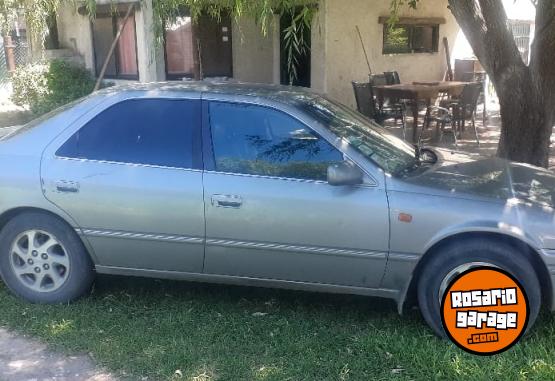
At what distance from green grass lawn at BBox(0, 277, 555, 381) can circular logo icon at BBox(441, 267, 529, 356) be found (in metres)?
0.22

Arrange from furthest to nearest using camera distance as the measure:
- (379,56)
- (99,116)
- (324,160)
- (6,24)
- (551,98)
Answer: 1. (379,56)
2. (6,24)
3. (551,98)
4. (99,116)
5. (324,160)

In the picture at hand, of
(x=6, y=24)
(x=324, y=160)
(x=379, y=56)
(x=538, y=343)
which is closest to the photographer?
(x=538, y=343)

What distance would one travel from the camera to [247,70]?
1332cm

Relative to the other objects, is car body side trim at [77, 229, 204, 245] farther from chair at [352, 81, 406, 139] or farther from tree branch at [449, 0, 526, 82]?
chair at [352, 81, 406, 139]

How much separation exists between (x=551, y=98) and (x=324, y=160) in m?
3.11

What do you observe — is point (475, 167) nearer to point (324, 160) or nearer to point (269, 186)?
point (324, 160)

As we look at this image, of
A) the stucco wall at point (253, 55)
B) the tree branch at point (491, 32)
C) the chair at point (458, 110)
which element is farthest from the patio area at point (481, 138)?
the stucco wall at point (253, 55)

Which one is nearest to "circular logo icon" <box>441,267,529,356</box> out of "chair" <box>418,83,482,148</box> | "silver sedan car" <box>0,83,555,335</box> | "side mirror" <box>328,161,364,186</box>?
Answer: "silver sedan car" <box>0,83,555,335</box>

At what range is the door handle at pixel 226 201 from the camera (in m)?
3.75

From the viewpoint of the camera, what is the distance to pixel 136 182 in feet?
12.8

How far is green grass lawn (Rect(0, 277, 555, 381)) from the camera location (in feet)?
11.0

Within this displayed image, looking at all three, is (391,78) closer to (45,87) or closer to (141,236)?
(45,87)

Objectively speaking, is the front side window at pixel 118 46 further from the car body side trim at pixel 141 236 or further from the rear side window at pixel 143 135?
the car body side trim at pixel 141 236

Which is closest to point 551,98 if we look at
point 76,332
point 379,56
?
point 76,332
